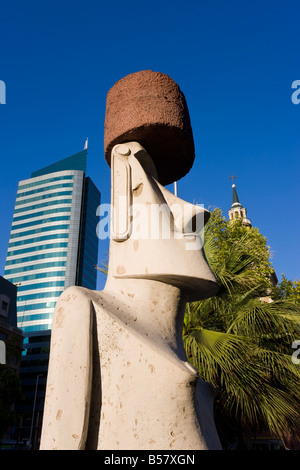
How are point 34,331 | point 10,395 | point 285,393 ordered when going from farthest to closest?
point 34,331, point 10,395, point 285,393

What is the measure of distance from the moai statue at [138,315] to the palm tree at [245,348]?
3039 mm

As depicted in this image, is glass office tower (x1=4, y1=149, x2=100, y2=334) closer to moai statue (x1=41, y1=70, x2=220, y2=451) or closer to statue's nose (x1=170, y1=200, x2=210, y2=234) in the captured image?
moai statue (x1=41, y1=70, x2=220, y2=451)

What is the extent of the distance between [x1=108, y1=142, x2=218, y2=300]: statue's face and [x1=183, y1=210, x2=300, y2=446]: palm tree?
3.06 m

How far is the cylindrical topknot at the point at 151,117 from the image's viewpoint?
7.68 ft

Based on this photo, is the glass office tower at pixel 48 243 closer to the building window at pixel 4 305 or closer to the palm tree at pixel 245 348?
the building window at pixel 4 305

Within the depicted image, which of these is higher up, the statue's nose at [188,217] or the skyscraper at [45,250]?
the skyscraper at [45,250]

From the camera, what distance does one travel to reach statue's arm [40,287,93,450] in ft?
4.74

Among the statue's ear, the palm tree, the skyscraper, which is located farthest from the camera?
the skyscraper

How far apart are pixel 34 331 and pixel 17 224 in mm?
18223

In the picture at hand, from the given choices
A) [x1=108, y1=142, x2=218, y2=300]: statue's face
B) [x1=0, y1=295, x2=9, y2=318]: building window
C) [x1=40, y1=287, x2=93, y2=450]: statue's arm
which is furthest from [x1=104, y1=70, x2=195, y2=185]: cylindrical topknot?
[x1=0, y1=295, x2=9, y2=318]: building window

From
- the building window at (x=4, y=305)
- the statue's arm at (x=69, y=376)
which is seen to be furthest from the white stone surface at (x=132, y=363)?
the building window at (x=4, y=305)

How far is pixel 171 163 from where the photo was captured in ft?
8.90

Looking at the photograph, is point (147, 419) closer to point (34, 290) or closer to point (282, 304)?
point (282, 304)

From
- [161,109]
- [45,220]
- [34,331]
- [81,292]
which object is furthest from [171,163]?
[45,220]
